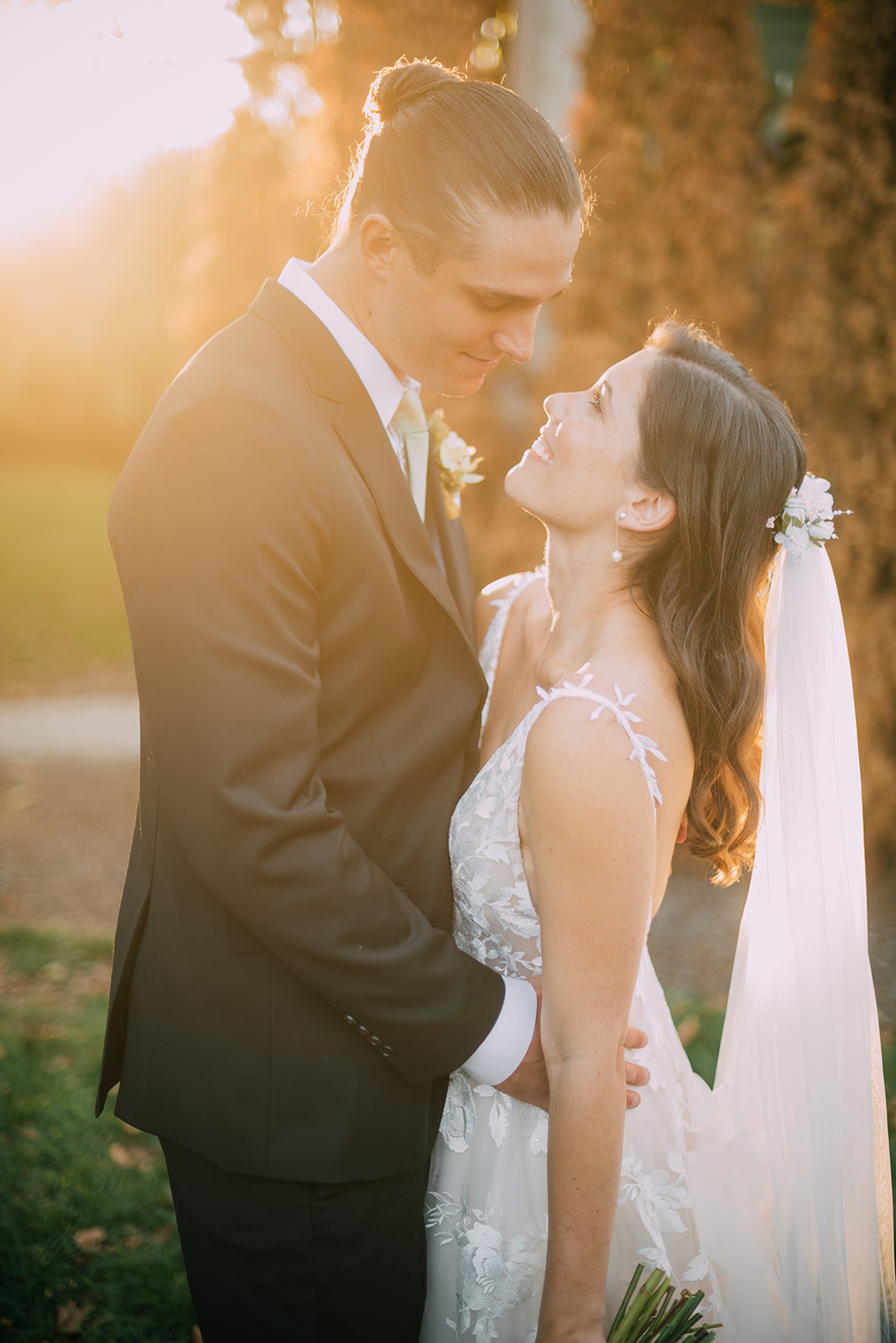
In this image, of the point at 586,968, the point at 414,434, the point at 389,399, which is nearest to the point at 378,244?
the point at 389,399

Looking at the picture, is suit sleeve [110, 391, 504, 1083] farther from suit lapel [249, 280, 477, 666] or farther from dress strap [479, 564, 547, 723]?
dress strap [479, 564, 547, 723]

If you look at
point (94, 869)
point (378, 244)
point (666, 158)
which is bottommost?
point (94, 869)

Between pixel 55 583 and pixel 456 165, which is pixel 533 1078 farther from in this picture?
pixel 55 583

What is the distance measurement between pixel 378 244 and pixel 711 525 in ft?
3.26

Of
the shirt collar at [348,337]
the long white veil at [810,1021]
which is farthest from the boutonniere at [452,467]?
the long white veil at [810,1021]

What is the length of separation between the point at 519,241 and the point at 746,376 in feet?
2.17

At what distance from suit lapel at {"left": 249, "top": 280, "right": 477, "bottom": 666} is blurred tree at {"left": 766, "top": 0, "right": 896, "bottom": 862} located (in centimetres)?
404

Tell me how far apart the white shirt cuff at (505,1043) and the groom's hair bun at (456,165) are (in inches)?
63.6

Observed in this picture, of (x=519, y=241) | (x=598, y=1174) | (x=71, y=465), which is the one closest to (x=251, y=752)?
(x=598, y=1174)

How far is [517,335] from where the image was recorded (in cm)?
226

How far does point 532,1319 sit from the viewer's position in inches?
85.4

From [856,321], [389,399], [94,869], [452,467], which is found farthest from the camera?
[94,869]

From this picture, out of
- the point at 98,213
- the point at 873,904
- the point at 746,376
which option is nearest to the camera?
the point at 746,376

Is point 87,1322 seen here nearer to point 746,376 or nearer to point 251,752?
point 251,752
